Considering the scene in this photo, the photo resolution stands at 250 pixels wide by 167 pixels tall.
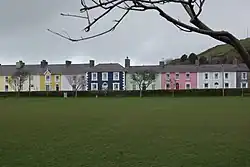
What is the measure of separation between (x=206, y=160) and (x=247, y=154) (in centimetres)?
166

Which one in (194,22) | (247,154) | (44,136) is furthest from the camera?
(44,136)

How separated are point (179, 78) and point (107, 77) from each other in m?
17.6

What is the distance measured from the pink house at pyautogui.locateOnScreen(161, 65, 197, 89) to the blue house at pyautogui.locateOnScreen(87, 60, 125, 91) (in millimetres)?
10496

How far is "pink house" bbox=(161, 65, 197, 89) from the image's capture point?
356 feet

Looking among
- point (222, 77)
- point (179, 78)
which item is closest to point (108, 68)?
point (179, 78)

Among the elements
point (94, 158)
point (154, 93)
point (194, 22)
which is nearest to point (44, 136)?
point (94, 158)

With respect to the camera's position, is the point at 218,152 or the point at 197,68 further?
the point at 197,68

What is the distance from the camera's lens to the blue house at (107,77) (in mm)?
106125

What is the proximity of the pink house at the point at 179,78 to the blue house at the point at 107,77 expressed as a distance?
10.5m

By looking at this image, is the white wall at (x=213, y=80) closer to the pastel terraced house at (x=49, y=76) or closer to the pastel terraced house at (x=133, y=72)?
the pastel terraced house at (x=133, y=72)

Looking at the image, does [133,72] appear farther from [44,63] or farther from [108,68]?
[44,63]

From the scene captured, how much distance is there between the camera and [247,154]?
12.8 m

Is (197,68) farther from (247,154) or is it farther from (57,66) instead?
(247,154)

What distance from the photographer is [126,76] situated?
351 ft
